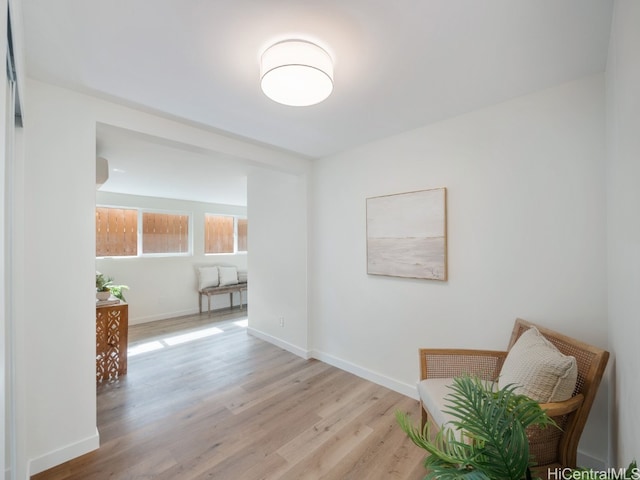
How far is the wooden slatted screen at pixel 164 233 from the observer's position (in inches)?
215

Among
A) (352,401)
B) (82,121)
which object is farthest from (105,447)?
(82,121)

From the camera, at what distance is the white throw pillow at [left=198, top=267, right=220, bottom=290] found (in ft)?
18.8

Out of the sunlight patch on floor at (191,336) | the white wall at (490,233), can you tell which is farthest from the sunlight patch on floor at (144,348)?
the white wall at (490,233)

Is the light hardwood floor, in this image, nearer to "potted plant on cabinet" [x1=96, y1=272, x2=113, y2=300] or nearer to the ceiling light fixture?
"potted plant on cabinet" [x1=96, y1=272, x2=113, y2=300]

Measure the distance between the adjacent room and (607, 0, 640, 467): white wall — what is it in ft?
0.07

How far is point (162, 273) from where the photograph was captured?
5.48 metres

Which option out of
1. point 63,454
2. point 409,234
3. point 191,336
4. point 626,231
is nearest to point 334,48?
point 626,231

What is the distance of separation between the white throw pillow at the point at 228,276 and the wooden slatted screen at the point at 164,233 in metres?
0.87

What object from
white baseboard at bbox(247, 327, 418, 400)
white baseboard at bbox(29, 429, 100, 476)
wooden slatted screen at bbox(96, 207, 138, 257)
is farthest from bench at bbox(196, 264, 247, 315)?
white baseboard at bbox(29, 429, 100, 476)

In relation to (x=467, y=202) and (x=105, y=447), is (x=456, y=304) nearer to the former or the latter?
(x=467, y=202)

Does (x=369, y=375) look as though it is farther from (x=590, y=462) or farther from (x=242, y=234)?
(x=242, y=234)

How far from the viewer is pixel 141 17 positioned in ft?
4.14

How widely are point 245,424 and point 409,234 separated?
1999 millimetres

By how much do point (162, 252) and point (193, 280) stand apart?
0.80m
